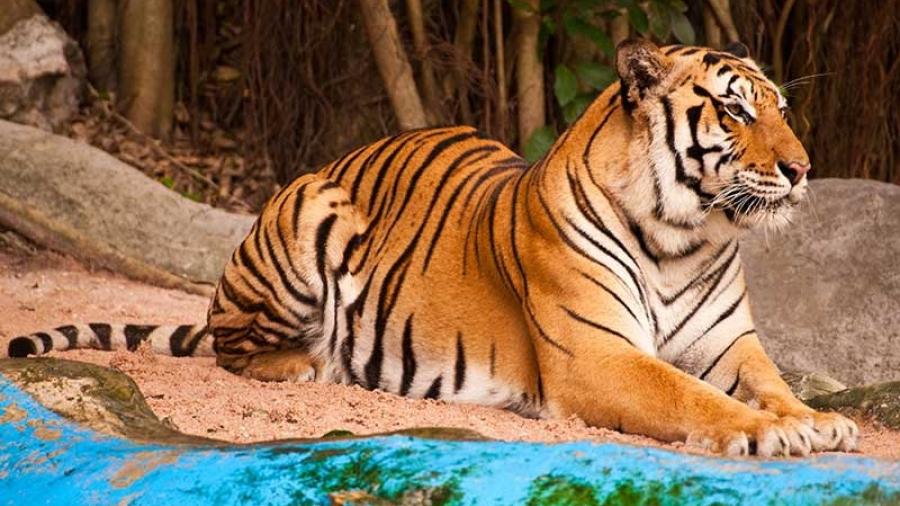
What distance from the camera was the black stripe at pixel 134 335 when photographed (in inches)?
237

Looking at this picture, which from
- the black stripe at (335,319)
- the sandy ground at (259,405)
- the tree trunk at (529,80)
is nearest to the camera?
the sandy ground at (259,405)

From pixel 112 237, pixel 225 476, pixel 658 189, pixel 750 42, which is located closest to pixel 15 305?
pixel 112 237

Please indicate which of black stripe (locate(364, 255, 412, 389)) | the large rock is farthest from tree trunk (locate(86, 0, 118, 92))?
black stripe (locate(364, 255, 412, 389))

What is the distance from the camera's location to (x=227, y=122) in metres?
9.76

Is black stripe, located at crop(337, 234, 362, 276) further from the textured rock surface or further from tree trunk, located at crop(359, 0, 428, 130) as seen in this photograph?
tree trunk, located at crop(359, 0, 428, 130)

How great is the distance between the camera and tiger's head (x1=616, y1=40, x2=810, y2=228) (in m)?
4.61

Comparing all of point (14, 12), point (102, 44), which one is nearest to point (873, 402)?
point (14, 12)

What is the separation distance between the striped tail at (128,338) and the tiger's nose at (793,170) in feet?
8.41

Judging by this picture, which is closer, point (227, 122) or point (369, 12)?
point (369, 12)

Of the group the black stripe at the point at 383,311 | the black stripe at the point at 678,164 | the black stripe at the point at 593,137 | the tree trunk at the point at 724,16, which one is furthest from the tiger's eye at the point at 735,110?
the tree trunk at the point at 724,16

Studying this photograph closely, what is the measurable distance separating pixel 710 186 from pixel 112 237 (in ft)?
12.5

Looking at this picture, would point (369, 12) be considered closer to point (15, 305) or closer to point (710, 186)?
point (15, 305)

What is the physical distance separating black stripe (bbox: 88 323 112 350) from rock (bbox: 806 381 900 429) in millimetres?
2716

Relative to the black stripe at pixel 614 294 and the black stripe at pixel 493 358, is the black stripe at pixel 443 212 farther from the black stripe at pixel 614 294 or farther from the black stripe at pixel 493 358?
the black stripe at pixel 614 294
